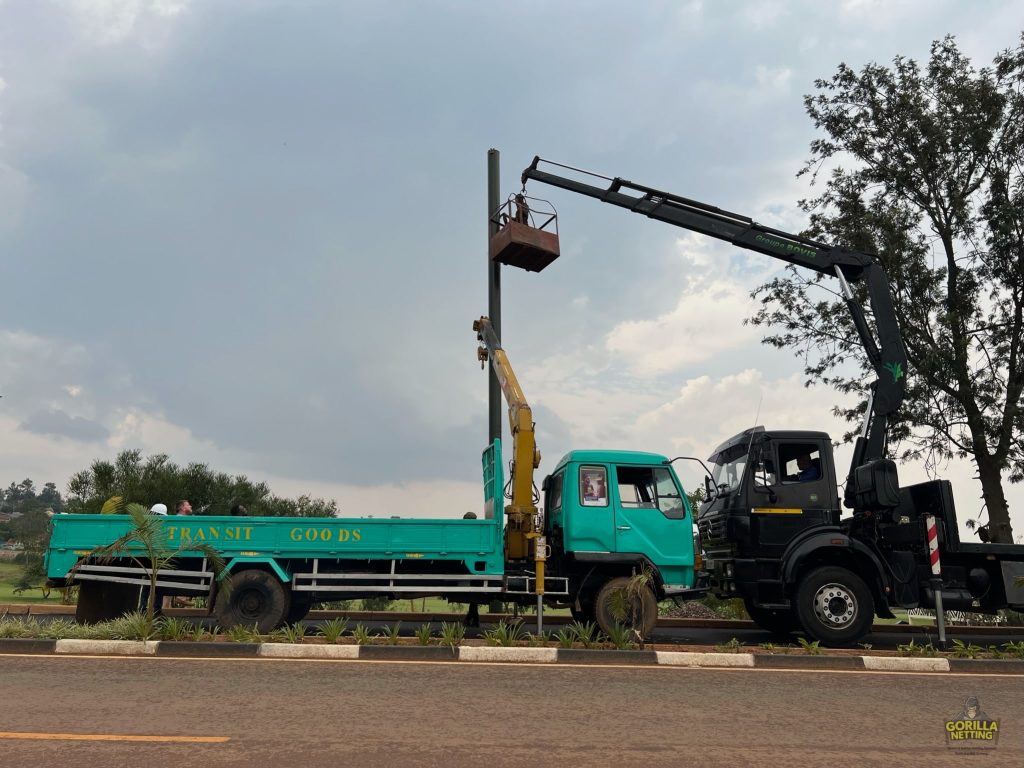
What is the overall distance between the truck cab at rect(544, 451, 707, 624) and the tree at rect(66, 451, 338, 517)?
11.6m

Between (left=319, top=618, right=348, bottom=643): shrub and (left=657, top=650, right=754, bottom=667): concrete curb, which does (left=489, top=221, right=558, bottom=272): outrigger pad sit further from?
(left=657, top=650, right=754, bottom=667): concrete curb

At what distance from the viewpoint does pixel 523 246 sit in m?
13.3

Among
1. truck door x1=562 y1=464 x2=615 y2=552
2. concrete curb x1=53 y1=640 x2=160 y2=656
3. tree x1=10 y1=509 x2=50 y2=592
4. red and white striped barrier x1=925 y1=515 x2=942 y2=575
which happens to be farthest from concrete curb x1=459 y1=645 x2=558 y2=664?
tree x1=10 y1=509 x2=50 y2=592

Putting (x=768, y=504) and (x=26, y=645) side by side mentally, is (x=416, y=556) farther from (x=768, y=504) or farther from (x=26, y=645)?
(x=768, y=504)

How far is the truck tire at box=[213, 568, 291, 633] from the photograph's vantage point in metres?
10.2

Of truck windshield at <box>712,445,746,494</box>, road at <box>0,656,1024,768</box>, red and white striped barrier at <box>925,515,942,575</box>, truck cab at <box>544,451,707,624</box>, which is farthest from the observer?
truck windshield at <box>712,445,746,494</box>

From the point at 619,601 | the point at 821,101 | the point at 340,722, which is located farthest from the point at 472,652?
the point at 821,101

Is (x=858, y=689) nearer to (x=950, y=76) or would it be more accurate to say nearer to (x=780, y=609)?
(x=780, y=609)

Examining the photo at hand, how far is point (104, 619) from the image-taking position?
35.6 feet

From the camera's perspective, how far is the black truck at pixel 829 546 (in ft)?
34.8

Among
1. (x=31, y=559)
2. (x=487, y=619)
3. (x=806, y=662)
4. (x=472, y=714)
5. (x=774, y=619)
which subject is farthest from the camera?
(x=31, y=559)

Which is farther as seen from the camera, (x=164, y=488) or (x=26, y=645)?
(x=164, y=488)

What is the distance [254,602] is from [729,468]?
701cm

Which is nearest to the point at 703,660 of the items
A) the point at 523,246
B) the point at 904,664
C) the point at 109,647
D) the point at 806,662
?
the point at 806,662
